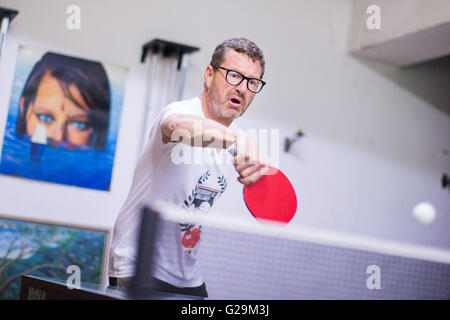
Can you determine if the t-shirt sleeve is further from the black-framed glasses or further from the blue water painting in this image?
the blue water painting

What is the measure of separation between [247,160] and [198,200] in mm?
539

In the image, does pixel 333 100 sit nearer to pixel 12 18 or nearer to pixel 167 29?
pixel 167 29

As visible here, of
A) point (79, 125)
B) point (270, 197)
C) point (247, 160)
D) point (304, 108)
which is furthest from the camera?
point (304, 108)

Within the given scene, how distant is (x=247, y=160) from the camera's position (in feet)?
5.33

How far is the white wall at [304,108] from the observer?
383cm

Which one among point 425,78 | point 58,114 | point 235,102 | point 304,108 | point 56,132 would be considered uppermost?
point 425,78

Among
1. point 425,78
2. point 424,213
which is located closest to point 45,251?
point 424,213

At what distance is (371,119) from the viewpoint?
4918 millimetres

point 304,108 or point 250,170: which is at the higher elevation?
point 304,108

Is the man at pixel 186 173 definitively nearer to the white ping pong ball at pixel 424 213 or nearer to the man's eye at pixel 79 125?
the man's eye at pixel 79 125

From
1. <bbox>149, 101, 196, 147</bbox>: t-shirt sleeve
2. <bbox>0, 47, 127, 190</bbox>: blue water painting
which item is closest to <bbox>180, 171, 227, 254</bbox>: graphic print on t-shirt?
<bbox>149, 101, 196, 147</bbox>: t-shirt sleeve

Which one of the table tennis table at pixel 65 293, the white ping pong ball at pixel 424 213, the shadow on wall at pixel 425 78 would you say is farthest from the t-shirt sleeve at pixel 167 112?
the white ping pong ball at pixel 424 213

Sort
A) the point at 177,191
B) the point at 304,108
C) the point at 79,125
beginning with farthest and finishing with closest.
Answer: the point at 304,108
the point at 79,125
the point at 177,191

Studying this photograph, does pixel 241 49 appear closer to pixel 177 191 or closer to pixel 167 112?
pixel 167 112
